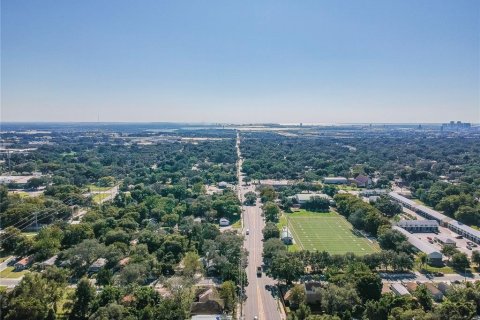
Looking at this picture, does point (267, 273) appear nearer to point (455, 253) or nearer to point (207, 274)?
point (207, 274)

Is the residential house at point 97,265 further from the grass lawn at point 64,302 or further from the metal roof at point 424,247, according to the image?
the metal roof at point 424,247

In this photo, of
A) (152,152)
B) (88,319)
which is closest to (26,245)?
(88,319)

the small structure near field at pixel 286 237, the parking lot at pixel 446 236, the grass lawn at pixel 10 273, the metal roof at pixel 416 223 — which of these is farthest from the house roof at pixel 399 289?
the grass lawn at pixel 10 273

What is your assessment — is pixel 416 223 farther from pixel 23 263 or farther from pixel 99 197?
pixel 99 197

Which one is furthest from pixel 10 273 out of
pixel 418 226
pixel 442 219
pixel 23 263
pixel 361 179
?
pixel 361 179

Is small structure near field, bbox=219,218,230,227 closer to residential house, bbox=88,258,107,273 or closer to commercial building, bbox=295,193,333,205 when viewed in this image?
commercial building, bbox=295,193,333,205
